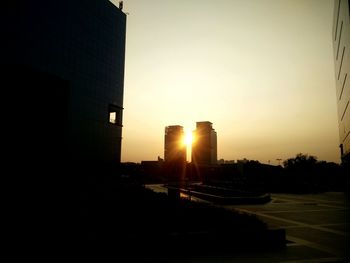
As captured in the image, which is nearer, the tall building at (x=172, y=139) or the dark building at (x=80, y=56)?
the dark building at (x=80, y=56)

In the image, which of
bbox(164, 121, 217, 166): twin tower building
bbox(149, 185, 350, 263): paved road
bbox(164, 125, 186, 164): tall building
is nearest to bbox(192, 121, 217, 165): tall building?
bbox(164, 121, 217, 166): twin tower building

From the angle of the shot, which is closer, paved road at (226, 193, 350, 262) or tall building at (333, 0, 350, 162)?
paved road at (226, 193, 350, 262)

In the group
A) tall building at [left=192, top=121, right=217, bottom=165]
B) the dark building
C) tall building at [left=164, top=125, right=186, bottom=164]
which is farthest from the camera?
tall building at [left=164, top=125, right=186, bottom=164]

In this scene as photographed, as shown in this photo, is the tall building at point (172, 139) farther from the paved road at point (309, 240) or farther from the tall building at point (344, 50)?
the paved road at point (309, 240)

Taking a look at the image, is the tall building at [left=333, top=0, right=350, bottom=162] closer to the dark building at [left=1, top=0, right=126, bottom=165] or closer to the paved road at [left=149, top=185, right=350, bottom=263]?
the paved road at [left=149, top=185, right=350, bottom=263]

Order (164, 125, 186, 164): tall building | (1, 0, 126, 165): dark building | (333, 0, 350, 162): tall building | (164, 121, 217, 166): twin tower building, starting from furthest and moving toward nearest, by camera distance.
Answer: (164, 125, 186, 164): tall building < (164, 121, 217, 166): twin tower building < (1, 0, 126, 165): dark building < (333, 0, 350, 162): tall building

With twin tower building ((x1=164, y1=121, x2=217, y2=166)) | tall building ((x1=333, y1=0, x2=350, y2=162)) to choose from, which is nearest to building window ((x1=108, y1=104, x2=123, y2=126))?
tall building ((x1=333, y1=0, x2=350, y2=162))

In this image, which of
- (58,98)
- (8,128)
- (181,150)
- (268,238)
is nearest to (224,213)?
(268,238)

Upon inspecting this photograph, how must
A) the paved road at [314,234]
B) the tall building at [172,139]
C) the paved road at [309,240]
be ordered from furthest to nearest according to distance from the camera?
the tall building at [172,139] → the paved road at [314,234] → the paved road at [309,240]

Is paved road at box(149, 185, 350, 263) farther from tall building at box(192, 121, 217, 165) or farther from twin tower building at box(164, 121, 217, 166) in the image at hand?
tall building at box(192, 121, 217, 165)

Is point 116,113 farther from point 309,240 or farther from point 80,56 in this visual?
point 309,240

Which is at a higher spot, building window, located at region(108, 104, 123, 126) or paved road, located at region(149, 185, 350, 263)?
building window, located at region(108, 104, 123, 126)

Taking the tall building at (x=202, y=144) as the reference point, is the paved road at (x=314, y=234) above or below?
below

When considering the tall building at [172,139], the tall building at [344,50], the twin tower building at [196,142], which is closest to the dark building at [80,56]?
the tall building at [344,50]
